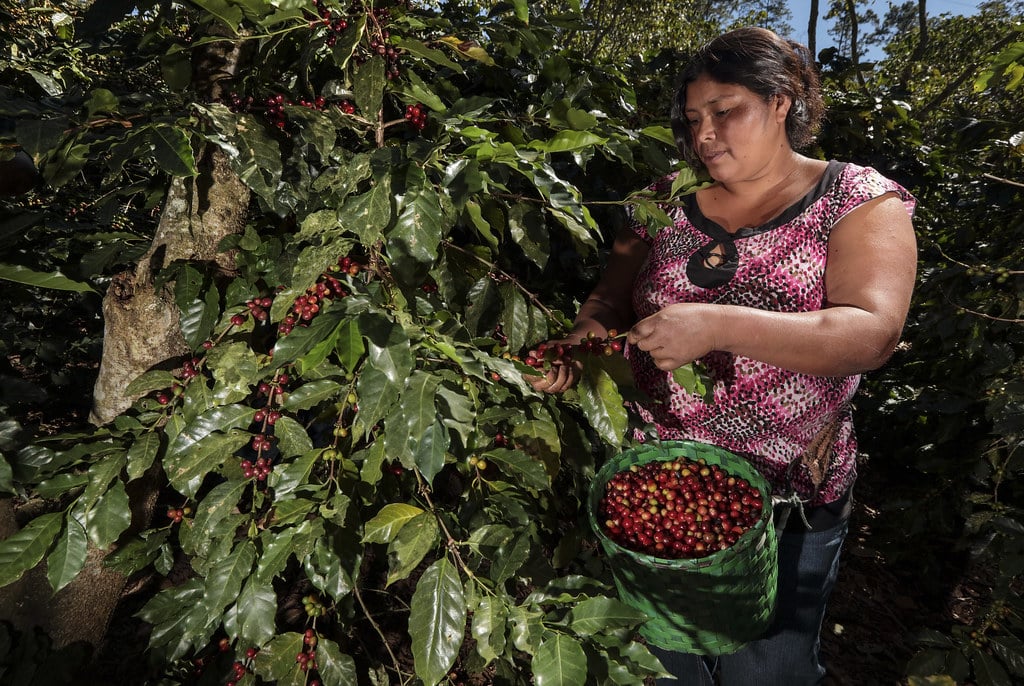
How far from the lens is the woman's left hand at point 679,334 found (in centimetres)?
120

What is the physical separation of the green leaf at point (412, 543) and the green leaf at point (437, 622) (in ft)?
0.12

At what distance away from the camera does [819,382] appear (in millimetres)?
1559

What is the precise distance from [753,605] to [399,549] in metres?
0.88

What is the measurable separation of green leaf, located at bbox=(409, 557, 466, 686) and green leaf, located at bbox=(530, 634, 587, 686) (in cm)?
14

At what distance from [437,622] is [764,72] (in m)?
1.50

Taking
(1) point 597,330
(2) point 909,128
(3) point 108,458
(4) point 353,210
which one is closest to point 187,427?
(3) point 108,458

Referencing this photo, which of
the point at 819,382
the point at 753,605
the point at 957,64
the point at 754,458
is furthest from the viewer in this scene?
the point at 957,64

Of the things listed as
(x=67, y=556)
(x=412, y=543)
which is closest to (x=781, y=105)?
(x=412, y=543)

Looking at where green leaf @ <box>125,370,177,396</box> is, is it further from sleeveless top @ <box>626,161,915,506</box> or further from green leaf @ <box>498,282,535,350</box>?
sleeveless top @ <box>626,161,915,506</box>

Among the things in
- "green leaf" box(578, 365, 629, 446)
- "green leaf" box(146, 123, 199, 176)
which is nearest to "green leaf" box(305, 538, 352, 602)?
"green leaf" box(578, 365, 629, 446)

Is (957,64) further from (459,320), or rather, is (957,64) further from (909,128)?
(459,320)

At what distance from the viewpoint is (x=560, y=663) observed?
991 millimetres

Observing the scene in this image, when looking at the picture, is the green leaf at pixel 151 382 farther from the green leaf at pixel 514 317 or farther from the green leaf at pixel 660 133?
the green leaf at pixel 660 133

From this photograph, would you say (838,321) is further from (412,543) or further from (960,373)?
(960,373)
